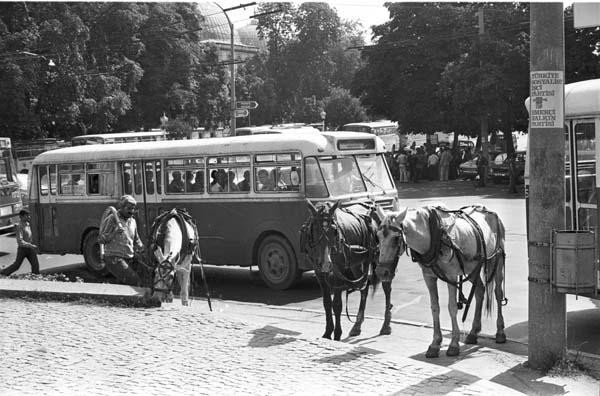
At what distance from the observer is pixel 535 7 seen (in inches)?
296

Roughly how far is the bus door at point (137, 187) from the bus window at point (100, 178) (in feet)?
1.06

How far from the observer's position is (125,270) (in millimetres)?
12266

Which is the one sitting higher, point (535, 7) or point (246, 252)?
point (535, 7)

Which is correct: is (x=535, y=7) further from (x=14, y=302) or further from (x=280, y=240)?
(x=14, y=302)

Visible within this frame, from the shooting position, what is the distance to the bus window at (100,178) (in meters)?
16.0

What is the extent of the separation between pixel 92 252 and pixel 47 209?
1.81 m

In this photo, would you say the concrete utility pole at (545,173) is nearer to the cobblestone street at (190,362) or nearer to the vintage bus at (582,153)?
the cobblestone street at (190,362)

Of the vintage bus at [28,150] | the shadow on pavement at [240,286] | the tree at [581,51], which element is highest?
the tree at [581,51]

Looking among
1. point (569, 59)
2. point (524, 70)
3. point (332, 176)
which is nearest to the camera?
point (332, 176)

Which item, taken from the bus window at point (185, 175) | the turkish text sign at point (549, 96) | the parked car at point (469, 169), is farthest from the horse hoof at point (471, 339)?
the parked car at point (469, 169)

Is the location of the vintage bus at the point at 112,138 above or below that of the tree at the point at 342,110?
below

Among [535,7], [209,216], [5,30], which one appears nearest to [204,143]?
[209,216]

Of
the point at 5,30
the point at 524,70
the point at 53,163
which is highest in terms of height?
the point at 5,30

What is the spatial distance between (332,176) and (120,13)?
3950cm
